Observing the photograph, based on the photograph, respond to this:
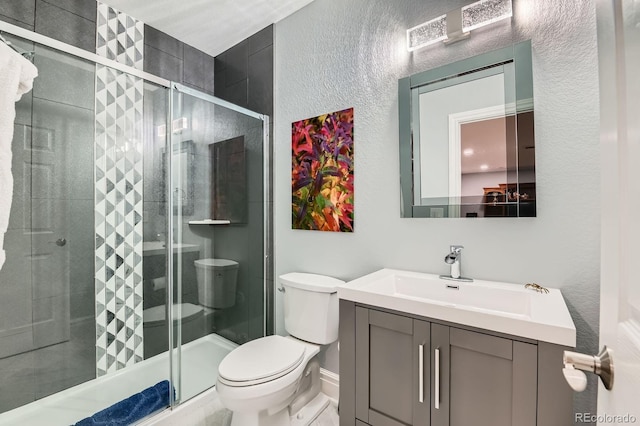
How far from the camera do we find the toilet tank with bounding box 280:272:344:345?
1704mm

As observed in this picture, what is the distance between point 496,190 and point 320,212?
3.33 ft

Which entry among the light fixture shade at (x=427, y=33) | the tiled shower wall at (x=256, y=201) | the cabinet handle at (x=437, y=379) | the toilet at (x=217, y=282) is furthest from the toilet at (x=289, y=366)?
the light fixture shade at (x=427, y=33)

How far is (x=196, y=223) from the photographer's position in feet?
6.63

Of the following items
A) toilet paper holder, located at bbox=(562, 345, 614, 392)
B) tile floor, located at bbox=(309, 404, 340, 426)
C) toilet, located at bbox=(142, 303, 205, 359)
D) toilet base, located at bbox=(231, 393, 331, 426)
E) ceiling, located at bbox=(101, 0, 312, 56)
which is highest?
ceiling, located at bbox=(101, 0, 312, 56)

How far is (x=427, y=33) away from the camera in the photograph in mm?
1541

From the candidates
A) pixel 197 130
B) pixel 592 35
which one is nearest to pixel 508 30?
pixel 592 35

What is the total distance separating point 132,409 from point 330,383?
1.12 meters

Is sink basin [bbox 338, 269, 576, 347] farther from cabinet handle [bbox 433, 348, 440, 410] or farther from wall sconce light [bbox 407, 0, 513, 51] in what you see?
wall sconce light [bbox 407, 0, 513, 51]

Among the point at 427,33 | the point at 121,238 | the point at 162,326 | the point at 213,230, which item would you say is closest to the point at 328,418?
the point at 162,326

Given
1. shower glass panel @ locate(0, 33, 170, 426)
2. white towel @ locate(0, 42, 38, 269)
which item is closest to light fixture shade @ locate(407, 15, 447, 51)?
shower glass panel @ locate(0, 33, 170, 426)

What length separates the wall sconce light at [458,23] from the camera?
137 cm

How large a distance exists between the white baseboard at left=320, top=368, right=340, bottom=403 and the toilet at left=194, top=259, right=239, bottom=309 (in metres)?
0.83

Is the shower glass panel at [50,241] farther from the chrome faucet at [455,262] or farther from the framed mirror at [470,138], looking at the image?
the chrome faucet at [455,262]

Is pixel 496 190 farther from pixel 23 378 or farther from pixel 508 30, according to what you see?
pixel 23 378
